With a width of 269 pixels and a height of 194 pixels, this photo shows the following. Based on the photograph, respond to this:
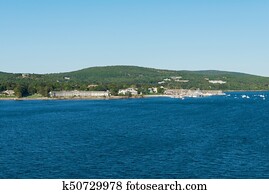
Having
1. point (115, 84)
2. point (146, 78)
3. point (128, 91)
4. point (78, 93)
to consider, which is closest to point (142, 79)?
point (146, 78)

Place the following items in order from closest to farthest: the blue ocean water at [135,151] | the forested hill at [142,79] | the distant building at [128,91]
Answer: the blue ocean water at [135,151], the distant building at [128,91], the forested hill at [142,79]

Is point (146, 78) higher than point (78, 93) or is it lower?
higher

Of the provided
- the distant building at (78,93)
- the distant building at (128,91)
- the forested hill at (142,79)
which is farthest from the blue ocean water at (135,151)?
the forested hill at (142,79)

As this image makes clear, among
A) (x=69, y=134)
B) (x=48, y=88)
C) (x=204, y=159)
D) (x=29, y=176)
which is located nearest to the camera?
(x=29, y=176)

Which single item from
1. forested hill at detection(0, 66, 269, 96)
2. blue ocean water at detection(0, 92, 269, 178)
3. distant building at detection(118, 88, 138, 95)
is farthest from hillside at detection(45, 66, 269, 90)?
blue ocean water at detection(0, 92, 269, 178)

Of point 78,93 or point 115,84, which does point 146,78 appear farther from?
point 78,93

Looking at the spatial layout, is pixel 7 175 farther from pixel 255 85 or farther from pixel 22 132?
pixel 255 85

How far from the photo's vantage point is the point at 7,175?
44.7ft

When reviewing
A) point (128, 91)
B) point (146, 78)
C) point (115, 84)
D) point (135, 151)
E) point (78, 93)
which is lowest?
point (135, 151)

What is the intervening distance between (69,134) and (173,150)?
8.06 meters

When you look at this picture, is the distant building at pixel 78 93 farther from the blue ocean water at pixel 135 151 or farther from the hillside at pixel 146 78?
the blue ocean water at pixel 135 151

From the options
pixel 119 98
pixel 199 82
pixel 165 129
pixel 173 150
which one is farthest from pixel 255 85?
pixel 173 150

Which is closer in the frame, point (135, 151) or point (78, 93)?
point (135, 151)

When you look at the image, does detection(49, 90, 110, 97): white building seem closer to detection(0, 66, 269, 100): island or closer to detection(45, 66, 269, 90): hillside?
detection(0, 66, 269, 100): island
